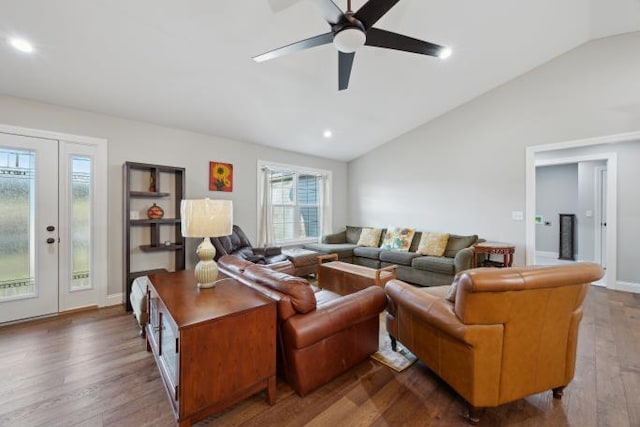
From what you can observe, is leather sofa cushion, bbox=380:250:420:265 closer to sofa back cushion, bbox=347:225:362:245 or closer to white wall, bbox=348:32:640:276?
white wall, bbox=348:32:640:276

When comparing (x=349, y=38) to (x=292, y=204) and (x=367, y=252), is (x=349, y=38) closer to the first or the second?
(x=367, y=252)

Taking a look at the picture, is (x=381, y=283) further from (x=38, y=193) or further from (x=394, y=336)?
(x=38, y=193)

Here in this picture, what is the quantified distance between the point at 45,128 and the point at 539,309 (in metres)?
4.82

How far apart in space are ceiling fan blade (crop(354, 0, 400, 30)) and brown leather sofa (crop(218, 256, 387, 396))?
1.82 meters

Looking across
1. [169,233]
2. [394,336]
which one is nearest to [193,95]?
[169,233]

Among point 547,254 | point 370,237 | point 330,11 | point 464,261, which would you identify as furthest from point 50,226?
point 547,254

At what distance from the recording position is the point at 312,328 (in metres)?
1.70

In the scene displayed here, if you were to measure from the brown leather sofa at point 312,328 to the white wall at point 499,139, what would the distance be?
3409mm

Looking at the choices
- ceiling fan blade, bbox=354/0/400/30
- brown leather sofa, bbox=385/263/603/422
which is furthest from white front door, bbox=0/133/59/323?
brown leather sofa, bbox=385/263/603/422

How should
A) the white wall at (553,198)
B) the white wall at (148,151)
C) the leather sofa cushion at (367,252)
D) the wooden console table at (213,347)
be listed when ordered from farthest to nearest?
the white wall at (553,198), the leather sofa cushion at (367,252), the white wall at (148,151), the wooden console table at (213,347)

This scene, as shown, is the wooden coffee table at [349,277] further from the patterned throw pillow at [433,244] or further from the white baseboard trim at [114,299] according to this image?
the white baseboard trim at [114,299]

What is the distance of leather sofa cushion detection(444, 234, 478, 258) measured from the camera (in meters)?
4.29

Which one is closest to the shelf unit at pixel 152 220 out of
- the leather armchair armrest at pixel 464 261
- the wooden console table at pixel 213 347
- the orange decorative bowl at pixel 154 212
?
the orange decorative bowl at pixel 154 212

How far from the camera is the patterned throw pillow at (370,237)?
210 inches
